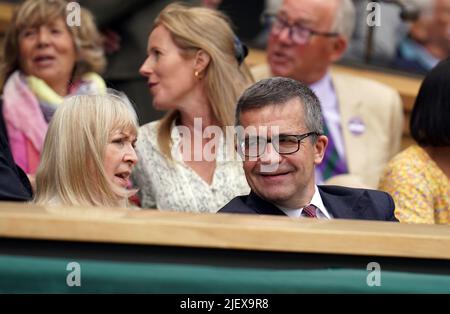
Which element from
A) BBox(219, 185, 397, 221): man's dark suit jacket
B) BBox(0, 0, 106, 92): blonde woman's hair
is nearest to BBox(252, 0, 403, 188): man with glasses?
BBox(0, 0, 106, 92): blonde woman's hair

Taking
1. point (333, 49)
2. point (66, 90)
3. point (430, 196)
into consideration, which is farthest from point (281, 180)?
point (333, 49)

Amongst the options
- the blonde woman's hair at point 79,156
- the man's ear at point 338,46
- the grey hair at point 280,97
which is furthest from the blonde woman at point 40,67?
the grey hair at point 280,97

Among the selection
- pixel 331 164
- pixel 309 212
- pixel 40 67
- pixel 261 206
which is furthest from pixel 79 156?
pixel 331 164

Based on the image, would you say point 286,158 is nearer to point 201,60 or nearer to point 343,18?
point 201,60

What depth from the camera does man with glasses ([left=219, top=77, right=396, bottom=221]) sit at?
313 cm

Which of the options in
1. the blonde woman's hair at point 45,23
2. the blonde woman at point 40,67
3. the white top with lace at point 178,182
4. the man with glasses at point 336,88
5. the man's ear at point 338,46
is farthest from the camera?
the man's ear at point 338,46

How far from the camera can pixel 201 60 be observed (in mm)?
4066

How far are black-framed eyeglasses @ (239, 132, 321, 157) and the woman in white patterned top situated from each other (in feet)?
2.52

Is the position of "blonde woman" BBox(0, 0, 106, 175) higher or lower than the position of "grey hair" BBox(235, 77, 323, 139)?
higher

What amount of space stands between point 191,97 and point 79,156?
875 millimetres

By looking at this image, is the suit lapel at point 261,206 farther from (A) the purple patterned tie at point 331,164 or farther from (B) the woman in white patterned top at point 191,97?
(A) the purple patterned tie at point 331,164

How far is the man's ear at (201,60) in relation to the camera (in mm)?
4055

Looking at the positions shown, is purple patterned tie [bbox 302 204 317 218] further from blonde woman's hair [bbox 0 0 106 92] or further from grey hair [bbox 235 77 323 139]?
blonde woman's hair [bbox 0 0 106 92]
